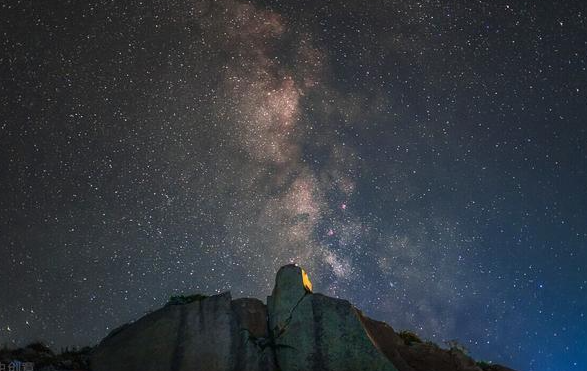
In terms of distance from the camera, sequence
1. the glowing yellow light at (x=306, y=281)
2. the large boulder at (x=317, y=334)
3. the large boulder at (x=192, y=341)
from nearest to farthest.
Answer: the large boulder at (x=317, y=334), the large boulder at (x=192, y=341), the glowing yellow light at (x=306, y=281)

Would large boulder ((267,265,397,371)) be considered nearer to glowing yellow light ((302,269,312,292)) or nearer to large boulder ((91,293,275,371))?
glowing yellow light ((302,269,312,292))

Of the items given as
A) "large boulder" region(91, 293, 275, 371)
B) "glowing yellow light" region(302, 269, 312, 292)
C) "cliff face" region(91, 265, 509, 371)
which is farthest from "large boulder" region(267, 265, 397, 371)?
"large boulder" region(91, 293, 275, 371)

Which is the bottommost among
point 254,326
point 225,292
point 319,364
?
point 319,364

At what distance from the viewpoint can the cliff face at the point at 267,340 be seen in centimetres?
2391

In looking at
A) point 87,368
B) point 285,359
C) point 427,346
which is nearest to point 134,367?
point 87,368

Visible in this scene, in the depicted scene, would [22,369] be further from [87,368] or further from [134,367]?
[134,367]

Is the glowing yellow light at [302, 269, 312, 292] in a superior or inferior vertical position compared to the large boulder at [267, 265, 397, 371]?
superior

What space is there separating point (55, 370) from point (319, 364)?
39.8 feet

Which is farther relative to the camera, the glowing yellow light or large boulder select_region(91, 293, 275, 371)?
the glowing yellow light

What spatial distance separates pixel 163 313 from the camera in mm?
25797

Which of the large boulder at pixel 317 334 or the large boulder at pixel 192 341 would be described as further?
the large boulder at pixel 192 341

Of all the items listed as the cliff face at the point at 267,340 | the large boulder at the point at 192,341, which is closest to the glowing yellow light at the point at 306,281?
the cliff face at the point at 267,340

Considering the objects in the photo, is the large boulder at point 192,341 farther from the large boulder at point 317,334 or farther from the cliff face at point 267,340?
the large boulder at point 317,334

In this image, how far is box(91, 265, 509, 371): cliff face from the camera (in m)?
23.9
